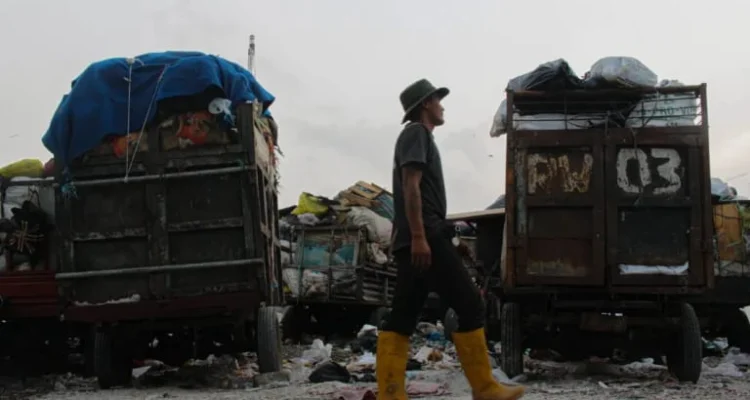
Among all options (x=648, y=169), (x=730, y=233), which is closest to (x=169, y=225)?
(x=648, y=169)

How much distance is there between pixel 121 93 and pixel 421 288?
411 centimetres

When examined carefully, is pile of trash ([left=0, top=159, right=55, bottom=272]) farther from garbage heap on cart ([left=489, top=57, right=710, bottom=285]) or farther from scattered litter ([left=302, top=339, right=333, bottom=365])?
garbage heap on cart ([left=489, top=57, right=710, bottom=285])

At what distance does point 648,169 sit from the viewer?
7.89m

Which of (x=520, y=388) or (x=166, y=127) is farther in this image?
(x=166, y=127)

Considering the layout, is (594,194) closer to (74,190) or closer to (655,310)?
(655,310)

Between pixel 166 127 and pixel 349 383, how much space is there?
8.60 feet

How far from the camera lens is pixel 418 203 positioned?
5027 millimetres

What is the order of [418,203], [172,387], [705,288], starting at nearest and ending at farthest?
1. [418,203]
2. [705,288]
3. [172,387]

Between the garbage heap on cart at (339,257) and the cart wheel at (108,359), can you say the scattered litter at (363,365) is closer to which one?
the cart wheel at (108,359)

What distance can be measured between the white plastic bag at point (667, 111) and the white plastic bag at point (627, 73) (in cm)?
15

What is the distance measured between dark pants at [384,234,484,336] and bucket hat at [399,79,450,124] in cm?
75

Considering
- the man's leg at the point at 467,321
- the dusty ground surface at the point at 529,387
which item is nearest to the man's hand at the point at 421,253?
the man's leg at the point at 467,321

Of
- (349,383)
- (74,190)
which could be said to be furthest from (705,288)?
(74,190)

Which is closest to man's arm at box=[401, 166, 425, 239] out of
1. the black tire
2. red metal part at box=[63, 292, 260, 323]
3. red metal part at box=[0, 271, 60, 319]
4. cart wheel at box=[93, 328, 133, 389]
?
red metal part at box=[63, 292, 260, 323]
